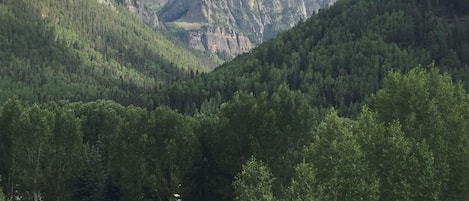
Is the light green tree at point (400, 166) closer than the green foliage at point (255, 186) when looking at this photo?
No

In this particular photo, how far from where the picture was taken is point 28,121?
349 feet

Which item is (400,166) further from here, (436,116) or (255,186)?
(255,186)

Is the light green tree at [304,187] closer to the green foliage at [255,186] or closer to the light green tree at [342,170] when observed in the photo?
the light green tree at [342,170]

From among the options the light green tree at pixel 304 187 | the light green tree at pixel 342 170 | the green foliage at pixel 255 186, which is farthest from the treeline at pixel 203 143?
the light green tree at pixel 304 187

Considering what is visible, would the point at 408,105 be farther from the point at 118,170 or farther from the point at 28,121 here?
the point at 28,121

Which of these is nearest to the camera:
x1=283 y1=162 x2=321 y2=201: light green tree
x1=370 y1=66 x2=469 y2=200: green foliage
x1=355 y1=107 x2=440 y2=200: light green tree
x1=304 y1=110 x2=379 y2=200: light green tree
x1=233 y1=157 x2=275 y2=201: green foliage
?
x1=283 y1=162 x2=321 y2=201: light green tree

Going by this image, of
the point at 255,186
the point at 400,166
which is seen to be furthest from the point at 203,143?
the point at 400,166

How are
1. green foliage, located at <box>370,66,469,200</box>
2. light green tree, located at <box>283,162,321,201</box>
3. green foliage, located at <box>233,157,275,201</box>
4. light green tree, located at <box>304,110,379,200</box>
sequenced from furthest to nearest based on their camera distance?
1. green foliage, located at <box>370,66,469,200</box>
2. light green tree, located at <box>304,110,379,200</box>
3. green foliage, located at <box>233,157,275,201</box>
4. light green tree, located at <box>283,162,321,201</box>

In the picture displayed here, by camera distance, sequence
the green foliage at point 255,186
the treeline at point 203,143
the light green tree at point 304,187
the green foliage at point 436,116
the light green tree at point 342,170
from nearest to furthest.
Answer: the light green tree at point 304,187, the green foliage at point 255,186, the light green tree at point 342,170, the green foliage at point 436,116, the treeline at point 203,143

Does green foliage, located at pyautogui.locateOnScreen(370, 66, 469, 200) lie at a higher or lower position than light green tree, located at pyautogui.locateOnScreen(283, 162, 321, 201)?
higher

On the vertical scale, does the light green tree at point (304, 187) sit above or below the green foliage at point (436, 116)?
below

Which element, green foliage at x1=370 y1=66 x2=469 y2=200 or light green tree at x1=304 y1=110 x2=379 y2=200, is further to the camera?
green foliage at x1=370 y1=66 x2=469 y2=200

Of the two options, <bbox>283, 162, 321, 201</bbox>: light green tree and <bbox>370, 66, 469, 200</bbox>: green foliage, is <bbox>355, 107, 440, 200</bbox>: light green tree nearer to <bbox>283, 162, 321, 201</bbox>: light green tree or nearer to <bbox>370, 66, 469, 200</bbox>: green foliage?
<bbox>370, 66, 469, 200</bbox>: green foliage

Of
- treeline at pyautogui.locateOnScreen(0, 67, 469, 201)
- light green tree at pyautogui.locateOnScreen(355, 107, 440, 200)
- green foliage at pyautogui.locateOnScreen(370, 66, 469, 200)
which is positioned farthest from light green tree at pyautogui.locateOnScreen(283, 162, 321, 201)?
treeline at pyautogui.locateOnScreen(0, 67, 469, 201)
